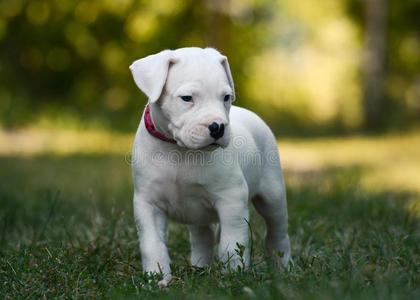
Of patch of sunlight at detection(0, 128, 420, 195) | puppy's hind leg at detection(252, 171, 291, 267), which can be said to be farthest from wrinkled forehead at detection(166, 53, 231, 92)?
patch of sunlight at detection(0, 128, 420, 195)

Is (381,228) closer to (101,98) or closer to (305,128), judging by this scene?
(305,128)

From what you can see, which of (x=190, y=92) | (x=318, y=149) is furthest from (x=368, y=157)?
(x=190, y=92)

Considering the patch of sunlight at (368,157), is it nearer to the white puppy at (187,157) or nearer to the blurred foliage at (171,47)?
Result: the blurred foliage at (171,47)

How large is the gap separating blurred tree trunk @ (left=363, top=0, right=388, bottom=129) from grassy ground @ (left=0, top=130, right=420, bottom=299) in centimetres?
533

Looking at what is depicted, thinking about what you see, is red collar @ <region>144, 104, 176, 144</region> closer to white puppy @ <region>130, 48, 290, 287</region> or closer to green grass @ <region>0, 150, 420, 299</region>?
white puppy @ <region>130, 48, 290, 287</region>

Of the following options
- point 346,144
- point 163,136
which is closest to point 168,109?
point 163,136

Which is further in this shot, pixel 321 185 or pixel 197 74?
pixel 321 185

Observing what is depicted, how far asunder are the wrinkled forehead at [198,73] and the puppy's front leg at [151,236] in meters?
0.58

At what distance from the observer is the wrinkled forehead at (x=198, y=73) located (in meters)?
3.70

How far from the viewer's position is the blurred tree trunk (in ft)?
47.3

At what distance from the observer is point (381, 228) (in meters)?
5.03

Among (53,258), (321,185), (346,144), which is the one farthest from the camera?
(346,144)

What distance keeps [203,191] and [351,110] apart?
13.0m

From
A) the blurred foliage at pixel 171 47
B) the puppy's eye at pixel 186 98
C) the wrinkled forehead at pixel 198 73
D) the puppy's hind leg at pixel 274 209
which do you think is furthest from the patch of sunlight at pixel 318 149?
the puppy's eye at pixel 186 98
